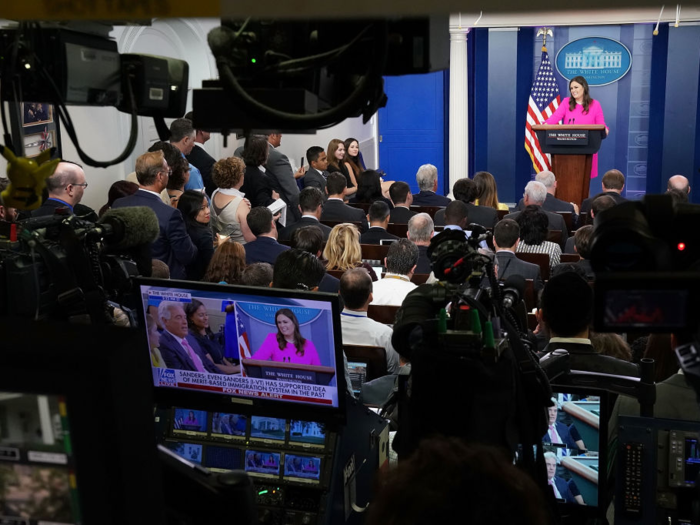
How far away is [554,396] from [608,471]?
0.86 feet

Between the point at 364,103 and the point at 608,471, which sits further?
the point at 608,471

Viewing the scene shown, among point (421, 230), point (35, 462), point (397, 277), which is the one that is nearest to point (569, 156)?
point (421, 230)

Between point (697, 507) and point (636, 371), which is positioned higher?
point (697, 507)

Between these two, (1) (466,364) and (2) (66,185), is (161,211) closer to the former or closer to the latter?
(2) (66,185)

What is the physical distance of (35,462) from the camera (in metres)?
1.01

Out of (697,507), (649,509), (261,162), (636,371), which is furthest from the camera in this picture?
(261,162)

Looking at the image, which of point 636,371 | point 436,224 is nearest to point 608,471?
point 636,371

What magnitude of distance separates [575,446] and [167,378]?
4.03ft

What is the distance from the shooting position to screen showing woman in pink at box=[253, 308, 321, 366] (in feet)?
8.15

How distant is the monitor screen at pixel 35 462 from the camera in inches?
38.6

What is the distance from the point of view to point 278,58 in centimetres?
171

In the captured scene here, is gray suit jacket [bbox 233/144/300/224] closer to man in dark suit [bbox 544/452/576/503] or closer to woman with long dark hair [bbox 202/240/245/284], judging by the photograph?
woman with long dark hair [bbox 202/240/245/284]

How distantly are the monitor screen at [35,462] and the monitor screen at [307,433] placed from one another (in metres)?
1.59

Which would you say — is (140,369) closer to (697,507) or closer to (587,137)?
(697,507)
